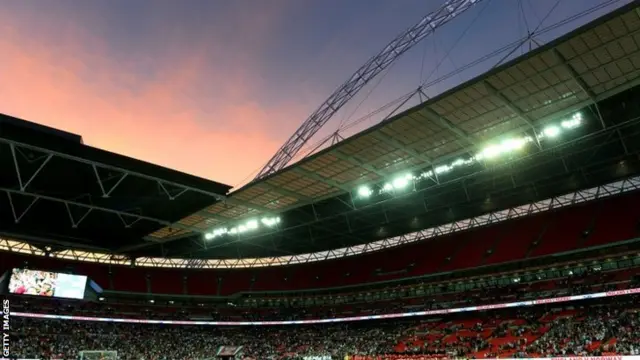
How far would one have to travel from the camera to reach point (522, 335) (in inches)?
1588

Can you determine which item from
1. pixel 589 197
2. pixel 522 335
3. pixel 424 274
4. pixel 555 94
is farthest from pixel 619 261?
pixel 555 94

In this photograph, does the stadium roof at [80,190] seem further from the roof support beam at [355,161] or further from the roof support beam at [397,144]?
the roof support beam at [397,144]

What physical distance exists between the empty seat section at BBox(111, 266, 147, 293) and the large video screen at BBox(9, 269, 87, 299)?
10.1 m

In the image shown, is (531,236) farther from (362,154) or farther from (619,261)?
(362,154)

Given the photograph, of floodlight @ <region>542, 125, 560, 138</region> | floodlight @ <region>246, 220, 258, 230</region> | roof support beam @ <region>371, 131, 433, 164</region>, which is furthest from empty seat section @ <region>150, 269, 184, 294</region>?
floodlight @ <region>542, 125, 560, 138</region>

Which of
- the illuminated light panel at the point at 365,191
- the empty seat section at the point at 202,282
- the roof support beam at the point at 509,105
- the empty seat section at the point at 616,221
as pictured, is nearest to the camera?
the roof support beam at the point at 509,105

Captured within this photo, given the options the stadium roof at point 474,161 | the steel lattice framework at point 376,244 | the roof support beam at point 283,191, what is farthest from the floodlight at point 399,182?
the steel lattice framework at point 376,244

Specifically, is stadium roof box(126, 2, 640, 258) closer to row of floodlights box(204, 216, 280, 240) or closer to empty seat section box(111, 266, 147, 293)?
row of floodlights box(204, 216, 280, 240)

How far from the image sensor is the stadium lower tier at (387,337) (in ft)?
117

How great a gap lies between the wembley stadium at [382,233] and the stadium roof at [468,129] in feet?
0.42

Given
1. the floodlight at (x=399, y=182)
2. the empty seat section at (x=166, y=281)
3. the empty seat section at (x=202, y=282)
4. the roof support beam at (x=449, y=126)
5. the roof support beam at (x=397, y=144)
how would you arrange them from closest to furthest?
the roof support beam at (x=449, y=126)
the roof support beam at (x=397, y=144)
the floodlight at (x=399, y=182)
the empty seat section at (x=166, y=281)
the empty seat section at (x=202, y=282)

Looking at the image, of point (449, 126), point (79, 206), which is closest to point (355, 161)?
point (449, 126)

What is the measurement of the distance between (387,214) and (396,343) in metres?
14.2

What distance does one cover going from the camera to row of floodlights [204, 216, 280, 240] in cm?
4214
